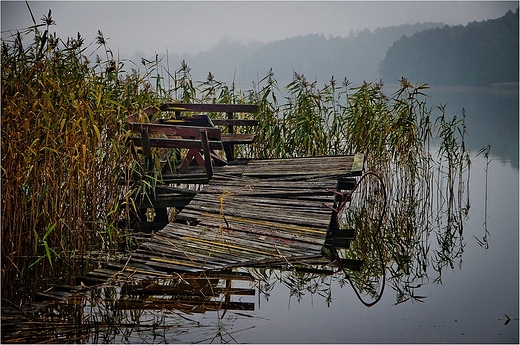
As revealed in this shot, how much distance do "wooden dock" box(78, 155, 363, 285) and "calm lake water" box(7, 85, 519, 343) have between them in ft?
0.82

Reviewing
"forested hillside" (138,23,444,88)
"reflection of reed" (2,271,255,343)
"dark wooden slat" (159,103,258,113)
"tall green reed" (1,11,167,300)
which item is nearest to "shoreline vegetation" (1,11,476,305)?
"tall green reed" (1,11,167,300)

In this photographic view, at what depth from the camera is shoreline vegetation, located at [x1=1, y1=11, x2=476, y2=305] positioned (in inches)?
172

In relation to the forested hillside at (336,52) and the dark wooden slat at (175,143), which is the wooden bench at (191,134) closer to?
the dark wooden slat at (175,143)

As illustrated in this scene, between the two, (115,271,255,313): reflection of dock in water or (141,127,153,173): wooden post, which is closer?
(115,271,255,313): reflection of dock in water

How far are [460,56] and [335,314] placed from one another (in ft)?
86.9

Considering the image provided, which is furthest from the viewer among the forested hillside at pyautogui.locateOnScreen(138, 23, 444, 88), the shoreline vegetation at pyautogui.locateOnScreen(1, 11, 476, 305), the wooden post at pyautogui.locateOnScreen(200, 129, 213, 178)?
the forested hillside at pyautogui.locateOnScreen(138, 23, 444, 88)

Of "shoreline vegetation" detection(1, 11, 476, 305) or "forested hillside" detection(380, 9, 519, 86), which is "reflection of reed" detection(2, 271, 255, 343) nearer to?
"shoreline vegetation" detection(1, 11, 476, 305)

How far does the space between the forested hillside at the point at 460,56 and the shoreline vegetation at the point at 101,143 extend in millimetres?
20199

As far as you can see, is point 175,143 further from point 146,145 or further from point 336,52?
point 336,52

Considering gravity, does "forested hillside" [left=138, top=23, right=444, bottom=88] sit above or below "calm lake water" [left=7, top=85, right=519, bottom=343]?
above

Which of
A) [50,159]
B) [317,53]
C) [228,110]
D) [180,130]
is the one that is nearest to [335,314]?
[50,159]

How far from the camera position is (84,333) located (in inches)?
149

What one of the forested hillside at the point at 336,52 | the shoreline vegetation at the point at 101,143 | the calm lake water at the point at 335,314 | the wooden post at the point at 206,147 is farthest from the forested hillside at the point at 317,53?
the calm lake water at the point at 335,314

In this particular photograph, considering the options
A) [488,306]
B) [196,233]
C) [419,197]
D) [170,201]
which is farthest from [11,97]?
[419,197]
